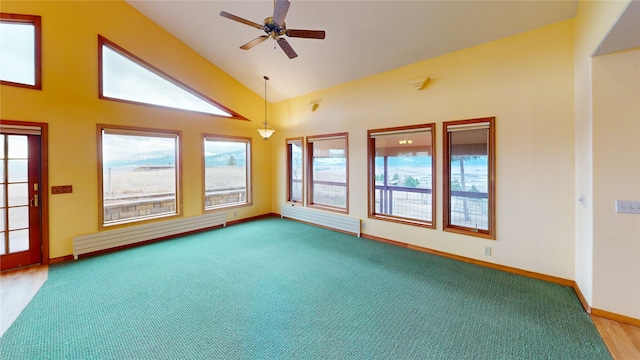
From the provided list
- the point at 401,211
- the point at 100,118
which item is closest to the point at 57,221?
the point at 100,118

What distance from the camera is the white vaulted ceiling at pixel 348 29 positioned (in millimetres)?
3008

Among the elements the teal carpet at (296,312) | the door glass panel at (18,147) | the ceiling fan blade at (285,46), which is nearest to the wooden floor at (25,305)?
the teal carpet at (296,312)

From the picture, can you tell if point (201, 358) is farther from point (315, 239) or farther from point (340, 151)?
point (340, 151)

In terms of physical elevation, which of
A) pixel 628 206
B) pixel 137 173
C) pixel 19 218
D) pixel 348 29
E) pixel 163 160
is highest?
pixel 348 29

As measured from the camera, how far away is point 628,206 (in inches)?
88.5

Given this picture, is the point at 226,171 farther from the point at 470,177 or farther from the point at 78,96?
the point at 470,177

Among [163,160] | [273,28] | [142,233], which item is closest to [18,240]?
[142,233]

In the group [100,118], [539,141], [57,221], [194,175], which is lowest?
[57,221]

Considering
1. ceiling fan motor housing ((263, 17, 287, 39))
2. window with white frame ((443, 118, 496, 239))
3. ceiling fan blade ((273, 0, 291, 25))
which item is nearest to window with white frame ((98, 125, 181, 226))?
ceiling fan motor housing ((263, 17, 287, 39))

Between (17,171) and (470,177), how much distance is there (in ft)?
21.9

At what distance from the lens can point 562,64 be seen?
296 centimetres

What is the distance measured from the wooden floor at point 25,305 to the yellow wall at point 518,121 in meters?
0.87

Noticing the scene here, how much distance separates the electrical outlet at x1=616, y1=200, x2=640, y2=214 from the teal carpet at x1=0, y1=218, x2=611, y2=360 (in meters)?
Result: 1.09

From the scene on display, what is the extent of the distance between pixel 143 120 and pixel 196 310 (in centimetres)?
379
